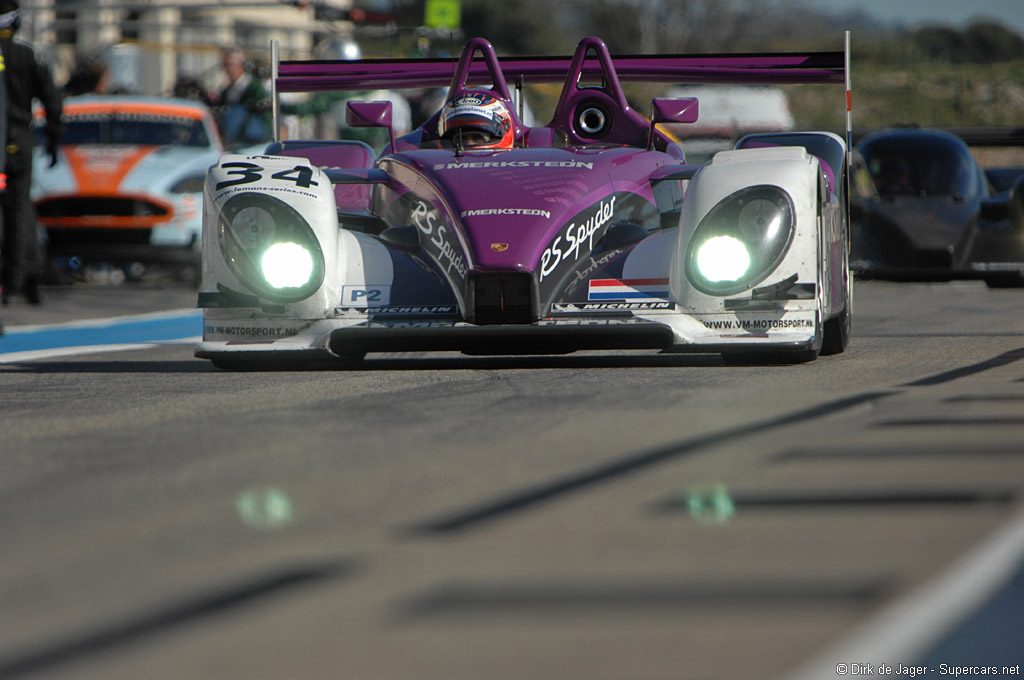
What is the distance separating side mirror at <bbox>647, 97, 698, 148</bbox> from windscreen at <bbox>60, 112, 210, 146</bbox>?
8362 millimetres

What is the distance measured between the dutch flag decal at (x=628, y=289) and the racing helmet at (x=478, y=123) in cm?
144

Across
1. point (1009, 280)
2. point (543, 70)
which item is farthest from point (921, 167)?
point (543, 70)

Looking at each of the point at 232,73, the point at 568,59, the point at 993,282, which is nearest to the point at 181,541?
the point at 568,59

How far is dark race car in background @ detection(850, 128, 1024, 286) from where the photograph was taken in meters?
11.6

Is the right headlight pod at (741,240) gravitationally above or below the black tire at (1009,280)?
above

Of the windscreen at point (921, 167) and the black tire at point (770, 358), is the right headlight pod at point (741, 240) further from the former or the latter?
the windscreen at point (921, 167)

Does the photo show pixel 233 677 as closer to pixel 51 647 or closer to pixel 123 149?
pixel 51 647

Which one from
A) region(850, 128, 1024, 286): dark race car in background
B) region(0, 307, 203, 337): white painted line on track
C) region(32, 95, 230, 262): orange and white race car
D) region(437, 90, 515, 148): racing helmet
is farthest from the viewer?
region(32, 95, 230, 262): orange and white race car

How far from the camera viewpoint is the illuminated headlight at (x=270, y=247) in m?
6.70

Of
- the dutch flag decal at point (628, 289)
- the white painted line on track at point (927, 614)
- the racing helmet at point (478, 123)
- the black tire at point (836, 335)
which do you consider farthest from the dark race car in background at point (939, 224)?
the white painted line on track at point (927, 614)

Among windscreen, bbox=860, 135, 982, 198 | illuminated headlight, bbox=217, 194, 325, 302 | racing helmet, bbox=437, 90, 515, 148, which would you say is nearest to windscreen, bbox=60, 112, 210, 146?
windscreen, bbox=860, 135, 982, 198

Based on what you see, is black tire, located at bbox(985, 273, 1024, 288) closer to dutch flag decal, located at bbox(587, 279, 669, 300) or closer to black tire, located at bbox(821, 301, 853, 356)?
black tire, located at bbox(821, 301, 853, 356)

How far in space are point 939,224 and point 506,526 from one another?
8.89m

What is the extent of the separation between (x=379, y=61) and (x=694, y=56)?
1626 millimetres
